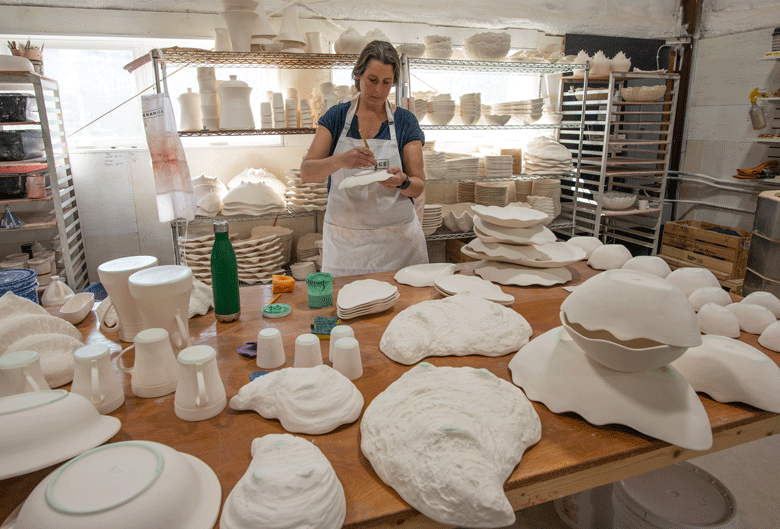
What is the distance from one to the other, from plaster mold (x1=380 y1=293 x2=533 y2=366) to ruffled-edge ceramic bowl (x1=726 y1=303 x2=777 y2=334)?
0.67 metres

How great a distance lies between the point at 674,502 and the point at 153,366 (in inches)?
59.9

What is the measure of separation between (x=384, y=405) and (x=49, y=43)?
4138 millimetres

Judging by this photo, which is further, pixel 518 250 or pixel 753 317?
pixel 518 250

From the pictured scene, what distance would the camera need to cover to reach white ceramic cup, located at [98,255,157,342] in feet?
4.14

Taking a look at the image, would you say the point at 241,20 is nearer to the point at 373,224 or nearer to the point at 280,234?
the point at 280,234

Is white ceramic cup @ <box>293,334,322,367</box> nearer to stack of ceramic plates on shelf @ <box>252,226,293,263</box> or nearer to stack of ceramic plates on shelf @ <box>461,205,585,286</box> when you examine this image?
stack of ceramic plates on shelf @ <box>461,205,585,286</box>

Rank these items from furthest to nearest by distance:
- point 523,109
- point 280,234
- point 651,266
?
1. point 523,109
2. point 280,234
3. point 651,266

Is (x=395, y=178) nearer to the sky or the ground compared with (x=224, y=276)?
nearer to the sky

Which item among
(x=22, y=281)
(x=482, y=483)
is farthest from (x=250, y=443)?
(x=22, y=281)

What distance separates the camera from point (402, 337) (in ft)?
4.28

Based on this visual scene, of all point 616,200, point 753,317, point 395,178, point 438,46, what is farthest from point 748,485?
point 438,46

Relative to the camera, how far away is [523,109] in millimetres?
4160

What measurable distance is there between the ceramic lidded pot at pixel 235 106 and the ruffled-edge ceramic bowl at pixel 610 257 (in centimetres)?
250

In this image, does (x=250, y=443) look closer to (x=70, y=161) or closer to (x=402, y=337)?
(x=402, y=337)
